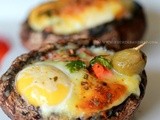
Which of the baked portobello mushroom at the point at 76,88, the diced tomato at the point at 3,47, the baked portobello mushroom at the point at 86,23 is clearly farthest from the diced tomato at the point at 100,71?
the diced tomato at the point at 3,47

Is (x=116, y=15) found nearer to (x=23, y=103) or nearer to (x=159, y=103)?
(x=159, y=103)

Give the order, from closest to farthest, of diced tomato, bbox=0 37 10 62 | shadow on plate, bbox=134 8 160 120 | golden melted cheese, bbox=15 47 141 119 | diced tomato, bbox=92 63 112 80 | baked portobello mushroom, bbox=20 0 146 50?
golden melted cheese, bbox=15 47 141 119 → diced tomato, bbox=92 63 112 80 → shadow on plate, bbox=134 8 160 120 → baked portobello mushroom, bbox=20 0 146 50 → diced tomato, bbox=0 37 10 62

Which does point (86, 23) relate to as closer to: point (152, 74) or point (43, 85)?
point (152, 74)

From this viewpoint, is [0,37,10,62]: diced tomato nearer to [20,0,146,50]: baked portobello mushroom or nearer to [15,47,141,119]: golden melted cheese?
[20,0,146,50]: baked portobello mushroom

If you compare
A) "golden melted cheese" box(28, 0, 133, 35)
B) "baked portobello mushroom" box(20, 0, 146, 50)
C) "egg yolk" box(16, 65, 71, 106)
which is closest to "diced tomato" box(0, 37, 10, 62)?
"baked portobello mushroom" box(20, 0, 146, 50)

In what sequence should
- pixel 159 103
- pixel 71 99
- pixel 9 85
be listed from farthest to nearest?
pixel 159 103, pixel 9 85, pixel 71 99

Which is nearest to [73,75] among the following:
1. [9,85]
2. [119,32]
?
[9,85]
